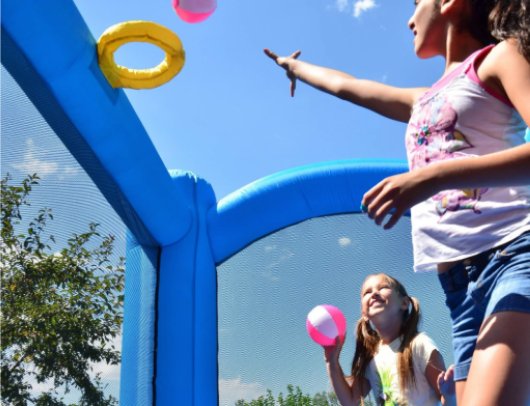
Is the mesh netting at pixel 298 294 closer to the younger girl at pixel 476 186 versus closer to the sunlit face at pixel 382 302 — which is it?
the sunlit face at pixel 382 302

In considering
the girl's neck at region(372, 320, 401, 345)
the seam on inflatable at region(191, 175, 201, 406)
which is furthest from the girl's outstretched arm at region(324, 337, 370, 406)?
the seam on inflatable at region(191, 175, 201, 406)

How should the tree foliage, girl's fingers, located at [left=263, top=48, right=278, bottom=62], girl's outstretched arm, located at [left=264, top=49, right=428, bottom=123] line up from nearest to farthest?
girl's outstretched arm, located at [left=264, top=49, right=428, bottom=123]
girl's fingers, located at [left=263, top=48, right=278, bottom=62]
the tree foliage

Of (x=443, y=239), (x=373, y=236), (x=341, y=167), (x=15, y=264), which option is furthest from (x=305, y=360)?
(x=443, y=239)

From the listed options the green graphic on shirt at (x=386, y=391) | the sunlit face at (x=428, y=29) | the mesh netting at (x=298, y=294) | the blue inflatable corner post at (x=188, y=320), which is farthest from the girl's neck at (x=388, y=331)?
the sunlit face at (x=428, y=29)

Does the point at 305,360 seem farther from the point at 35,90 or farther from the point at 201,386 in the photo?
the point at 35,90

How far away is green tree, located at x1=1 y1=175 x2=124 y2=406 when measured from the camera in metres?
1.94

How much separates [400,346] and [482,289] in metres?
1.18

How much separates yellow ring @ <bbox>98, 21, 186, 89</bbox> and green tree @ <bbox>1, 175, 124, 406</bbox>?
50 centimetres

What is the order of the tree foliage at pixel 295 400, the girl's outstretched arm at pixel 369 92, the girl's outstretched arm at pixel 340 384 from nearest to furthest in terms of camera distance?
1. the girl's outstretched arm at pixel 369 92
2. the girl's outstretched arm at pixel 340 384
3. the tree foliage at pixel 295 400

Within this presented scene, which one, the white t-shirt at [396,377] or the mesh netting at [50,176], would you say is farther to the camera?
the mesh netting at [50,176]

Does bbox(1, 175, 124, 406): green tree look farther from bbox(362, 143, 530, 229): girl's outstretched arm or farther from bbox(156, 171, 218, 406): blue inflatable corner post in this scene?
bbox(362, 143, 530, 229): girl's outstretched arm

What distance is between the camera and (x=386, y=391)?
1.90m

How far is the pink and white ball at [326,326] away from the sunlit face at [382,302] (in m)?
0.11

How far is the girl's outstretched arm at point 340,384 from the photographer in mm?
1925
